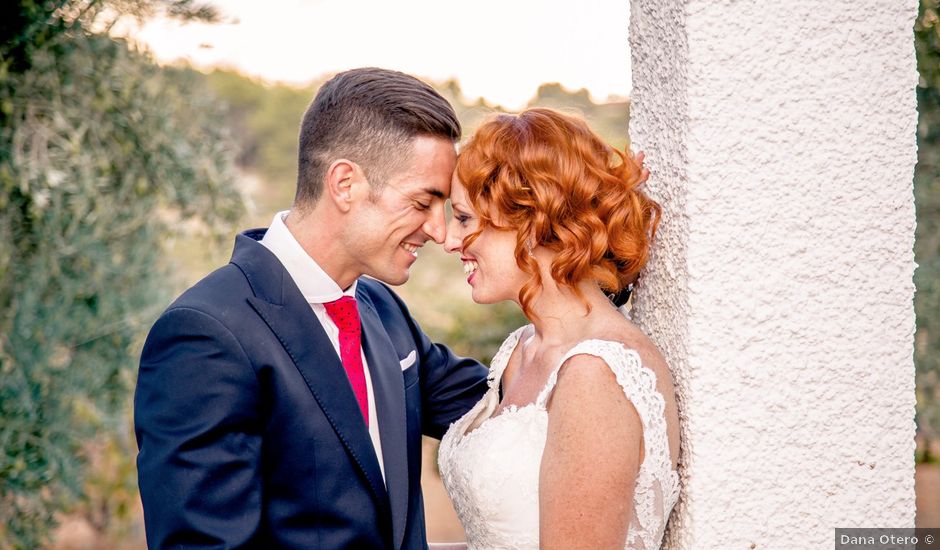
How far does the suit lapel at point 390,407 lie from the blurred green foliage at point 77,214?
4.98 feet

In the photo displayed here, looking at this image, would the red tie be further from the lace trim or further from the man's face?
the lace trim

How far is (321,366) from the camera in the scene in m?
2.12

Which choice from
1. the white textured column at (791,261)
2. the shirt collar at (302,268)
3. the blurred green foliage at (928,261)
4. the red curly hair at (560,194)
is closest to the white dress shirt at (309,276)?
the shirt collar at (302,268)

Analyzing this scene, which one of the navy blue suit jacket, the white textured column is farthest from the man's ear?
the white textured column

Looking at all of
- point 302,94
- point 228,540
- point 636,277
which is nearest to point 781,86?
point 636,277

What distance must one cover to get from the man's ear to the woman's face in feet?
1.13

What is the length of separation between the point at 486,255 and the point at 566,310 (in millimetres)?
252

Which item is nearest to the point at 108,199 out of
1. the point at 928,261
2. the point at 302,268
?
the point at 302,268

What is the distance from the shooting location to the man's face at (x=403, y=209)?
2.39 m

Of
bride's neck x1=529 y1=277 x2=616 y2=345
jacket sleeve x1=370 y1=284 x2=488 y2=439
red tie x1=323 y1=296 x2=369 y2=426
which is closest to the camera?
bride's neck x1=529 y1=277 x2=616 y2=345

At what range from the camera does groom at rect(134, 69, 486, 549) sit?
1880 millimetres

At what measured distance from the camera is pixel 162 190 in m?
3.73

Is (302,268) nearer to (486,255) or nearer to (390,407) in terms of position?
(390,407)

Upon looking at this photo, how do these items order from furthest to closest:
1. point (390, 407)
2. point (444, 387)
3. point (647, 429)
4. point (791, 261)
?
point (444, 387) < point (390, 407) < point (647, 429) < point (791, 261)
